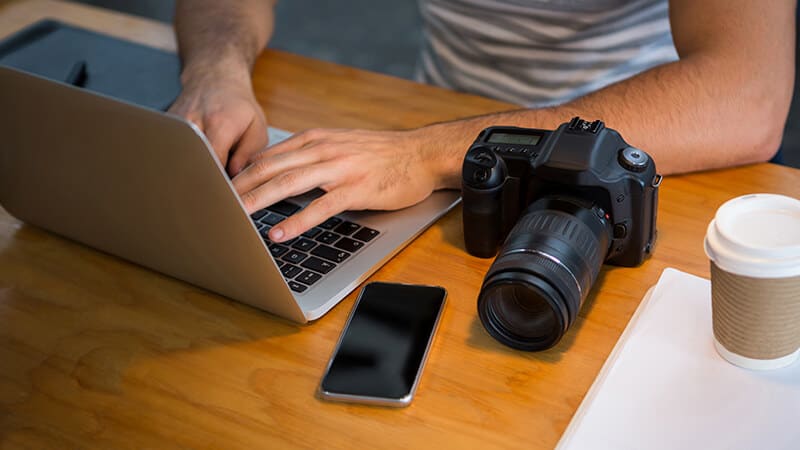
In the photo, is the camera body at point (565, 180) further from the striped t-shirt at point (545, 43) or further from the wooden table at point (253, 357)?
the striped t-shirt at point (545, 43)

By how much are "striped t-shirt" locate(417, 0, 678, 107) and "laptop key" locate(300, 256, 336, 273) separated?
0.59m

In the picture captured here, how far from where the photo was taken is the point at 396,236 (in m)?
0.91

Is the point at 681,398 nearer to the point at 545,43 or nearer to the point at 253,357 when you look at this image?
the point at 253,357

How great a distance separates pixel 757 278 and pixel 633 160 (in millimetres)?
183

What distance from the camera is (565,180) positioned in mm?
787

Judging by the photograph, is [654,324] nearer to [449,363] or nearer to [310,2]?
[449,363]

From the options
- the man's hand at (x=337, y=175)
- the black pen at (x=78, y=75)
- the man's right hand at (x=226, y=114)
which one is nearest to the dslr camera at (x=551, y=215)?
the man's hand at (x=337, y=175)

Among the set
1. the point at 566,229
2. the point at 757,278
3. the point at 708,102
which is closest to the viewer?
the point at 757,278

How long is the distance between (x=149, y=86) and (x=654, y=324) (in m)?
0.80

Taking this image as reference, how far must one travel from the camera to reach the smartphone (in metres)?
0.73

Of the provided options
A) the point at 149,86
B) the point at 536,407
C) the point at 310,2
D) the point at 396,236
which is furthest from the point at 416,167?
the point at 310,2

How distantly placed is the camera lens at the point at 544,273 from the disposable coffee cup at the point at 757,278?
116mm

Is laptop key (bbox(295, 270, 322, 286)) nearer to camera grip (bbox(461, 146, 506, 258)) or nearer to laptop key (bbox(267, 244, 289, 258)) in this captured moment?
laptop key (bbox(267, 244, 289, 258))

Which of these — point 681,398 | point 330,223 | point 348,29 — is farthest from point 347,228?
point 348,29
